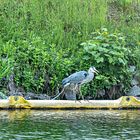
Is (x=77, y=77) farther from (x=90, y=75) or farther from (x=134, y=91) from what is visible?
(x=134, y=91)

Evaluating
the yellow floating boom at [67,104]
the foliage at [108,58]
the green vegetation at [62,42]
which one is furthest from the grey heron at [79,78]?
the foliage at [108,58]

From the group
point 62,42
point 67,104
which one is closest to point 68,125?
point 67,104

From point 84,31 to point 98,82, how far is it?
7.65ft

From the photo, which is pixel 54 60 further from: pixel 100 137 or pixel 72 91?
pixel 100 137

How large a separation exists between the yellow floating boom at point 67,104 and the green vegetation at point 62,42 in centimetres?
116

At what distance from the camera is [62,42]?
17.5 meters

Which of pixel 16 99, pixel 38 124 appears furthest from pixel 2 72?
pixel 38 124

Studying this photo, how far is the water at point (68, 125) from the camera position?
34.7 feet

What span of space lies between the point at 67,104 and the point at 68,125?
296 centimetres

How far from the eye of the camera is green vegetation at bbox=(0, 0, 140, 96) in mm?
16156

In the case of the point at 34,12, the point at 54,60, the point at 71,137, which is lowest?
the point at 71,137

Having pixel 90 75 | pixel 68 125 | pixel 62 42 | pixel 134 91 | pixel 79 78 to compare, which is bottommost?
pixel 68 125

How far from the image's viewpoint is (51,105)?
14.6 meters

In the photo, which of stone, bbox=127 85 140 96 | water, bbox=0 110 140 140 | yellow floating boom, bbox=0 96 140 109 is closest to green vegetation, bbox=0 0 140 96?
stone, bbox=127 85 140 96
